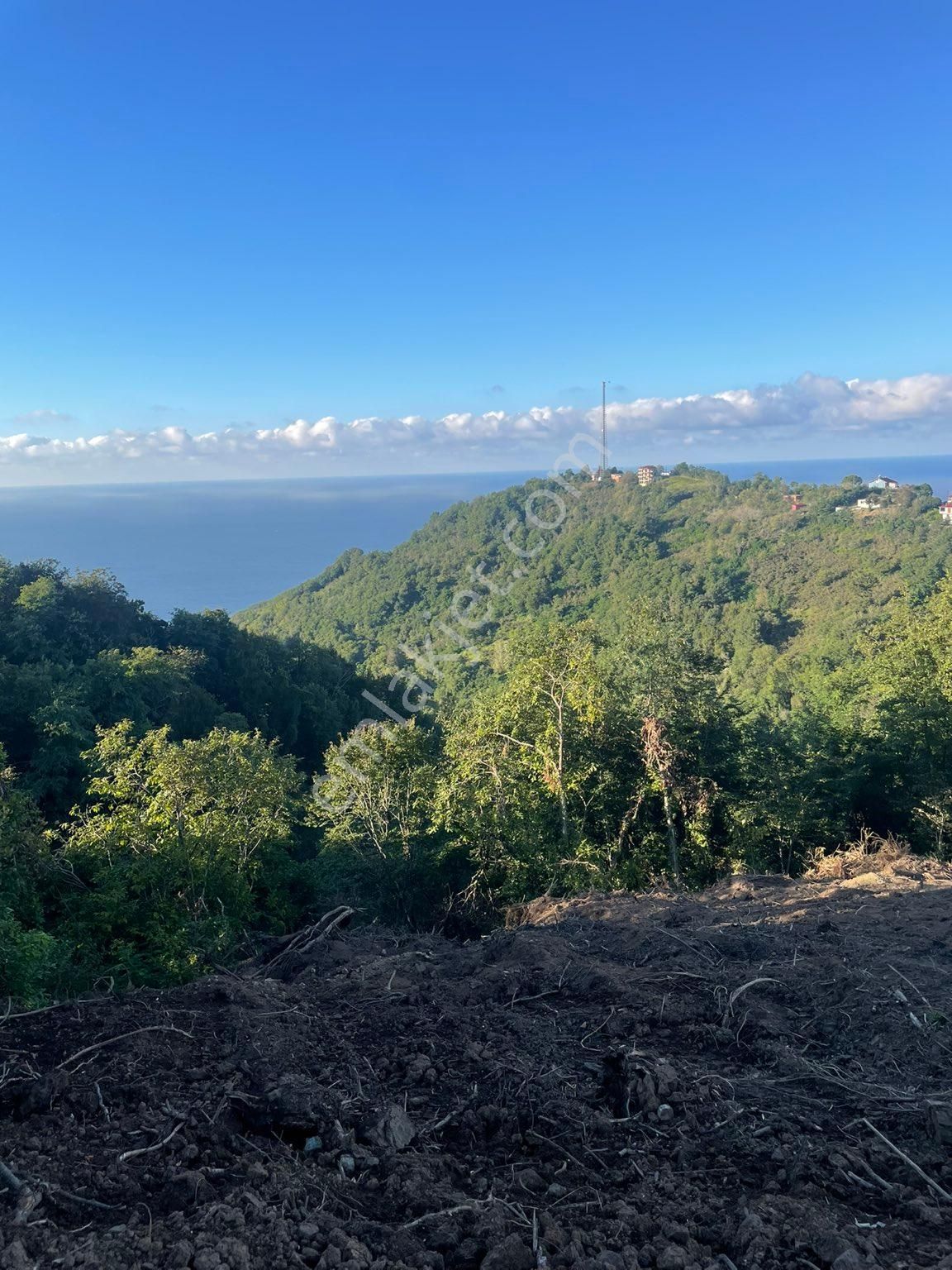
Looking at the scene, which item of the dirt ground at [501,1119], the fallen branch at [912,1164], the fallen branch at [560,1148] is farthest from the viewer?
the fallen branch at [560,1148]

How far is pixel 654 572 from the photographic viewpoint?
271 ft

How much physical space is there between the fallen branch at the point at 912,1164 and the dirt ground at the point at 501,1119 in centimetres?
1

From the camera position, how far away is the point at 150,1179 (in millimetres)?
2826

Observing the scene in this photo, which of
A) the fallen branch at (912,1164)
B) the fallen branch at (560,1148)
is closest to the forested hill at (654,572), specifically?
the fallen branch at (912,1164)

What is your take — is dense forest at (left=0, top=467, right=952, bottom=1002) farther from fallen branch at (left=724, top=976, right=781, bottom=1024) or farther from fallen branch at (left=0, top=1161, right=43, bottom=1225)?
fallen branch at (left=724, top=976, right=781, bottom=1024)

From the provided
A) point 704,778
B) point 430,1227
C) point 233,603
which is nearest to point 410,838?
point 704,778

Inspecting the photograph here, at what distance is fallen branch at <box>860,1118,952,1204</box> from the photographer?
275 cm

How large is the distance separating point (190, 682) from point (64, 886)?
70.8 ft

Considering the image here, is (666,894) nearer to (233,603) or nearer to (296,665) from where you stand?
(296,665)

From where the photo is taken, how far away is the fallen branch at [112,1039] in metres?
3.59

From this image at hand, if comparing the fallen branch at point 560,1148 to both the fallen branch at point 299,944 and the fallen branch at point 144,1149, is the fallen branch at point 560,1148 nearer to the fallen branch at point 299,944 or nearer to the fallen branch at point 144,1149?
the fallen branch at point 144,1149

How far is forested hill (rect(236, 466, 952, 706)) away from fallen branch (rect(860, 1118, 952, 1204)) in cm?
4602

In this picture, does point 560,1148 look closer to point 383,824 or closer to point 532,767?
point 383,824

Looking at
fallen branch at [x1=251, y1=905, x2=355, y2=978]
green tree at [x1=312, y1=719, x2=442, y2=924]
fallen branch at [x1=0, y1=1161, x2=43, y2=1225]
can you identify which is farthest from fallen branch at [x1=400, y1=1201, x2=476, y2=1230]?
green tree at [x1=312, y1=719, x2=442, y2=924]
